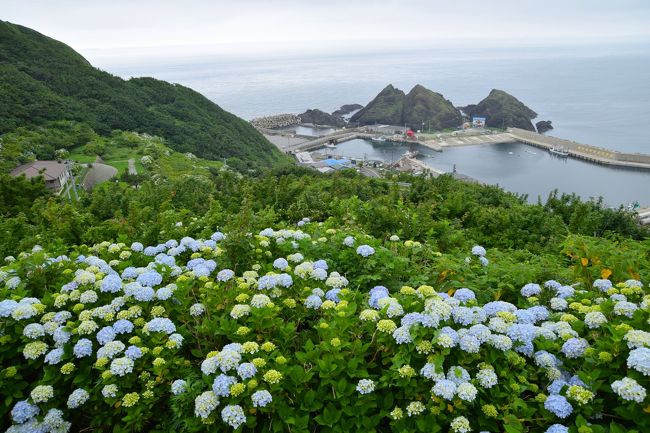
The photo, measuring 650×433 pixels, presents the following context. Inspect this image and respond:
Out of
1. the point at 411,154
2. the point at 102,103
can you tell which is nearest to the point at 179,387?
the point at 102,103

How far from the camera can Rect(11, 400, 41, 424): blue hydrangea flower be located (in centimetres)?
263

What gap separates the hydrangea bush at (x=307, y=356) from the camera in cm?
231

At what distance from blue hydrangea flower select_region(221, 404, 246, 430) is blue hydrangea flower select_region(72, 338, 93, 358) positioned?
1.10 m

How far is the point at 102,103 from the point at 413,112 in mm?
60452

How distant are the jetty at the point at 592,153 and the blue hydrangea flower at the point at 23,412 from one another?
67270 millimetres

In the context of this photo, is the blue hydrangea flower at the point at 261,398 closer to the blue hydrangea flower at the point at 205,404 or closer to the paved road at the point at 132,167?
the blue hydrangea flower at the point at 205,404

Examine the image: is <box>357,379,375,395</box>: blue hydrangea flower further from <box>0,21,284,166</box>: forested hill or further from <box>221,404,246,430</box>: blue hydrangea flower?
<box>0,21,284,166</box>: forested hill

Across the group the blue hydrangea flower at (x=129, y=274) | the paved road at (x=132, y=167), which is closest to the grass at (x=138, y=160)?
the paved road at (x=132, y=167)

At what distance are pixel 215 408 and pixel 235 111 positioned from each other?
11121 centimetres

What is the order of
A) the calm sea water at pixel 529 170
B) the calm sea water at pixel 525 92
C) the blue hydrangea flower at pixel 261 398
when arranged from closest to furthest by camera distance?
the blue hydrangea flower at pixel 261 398 → the calm sea water at pixel 529 170 → the calm sea water at pixel 525 92

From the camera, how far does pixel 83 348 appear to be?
2.65m

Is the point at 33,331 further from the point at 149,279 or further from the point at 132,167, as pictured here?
the point at 132,167

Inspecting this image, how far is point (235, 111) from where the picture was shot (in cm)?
10712

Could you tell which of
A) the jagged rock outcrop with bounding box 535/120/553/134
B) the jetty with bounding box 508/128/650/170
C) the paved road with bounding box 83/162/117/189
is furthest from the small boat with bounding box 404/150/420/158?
the paved road with bounding box 83/162/117/189
